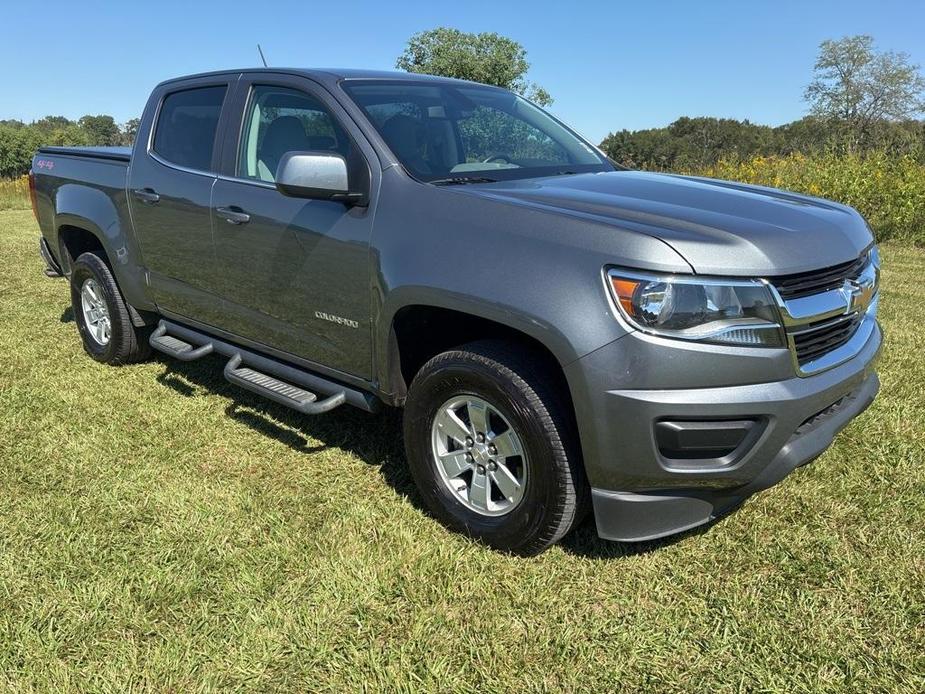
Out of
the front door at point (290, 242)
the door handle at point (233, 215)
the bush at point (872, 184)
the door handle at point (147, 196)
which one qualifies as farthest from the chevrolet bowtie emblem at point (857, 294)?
the bush at point (872, 184)

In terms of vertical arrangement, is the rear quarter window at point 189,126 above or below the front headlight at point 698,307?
above

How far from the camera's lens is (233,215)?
11.4 feet

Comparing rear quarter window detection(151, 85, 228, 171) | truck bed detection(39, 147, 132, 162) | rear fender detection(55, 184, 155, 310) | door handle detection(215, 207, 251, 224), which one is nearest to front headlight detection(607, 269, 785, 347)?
door handle detection(215, 207, 251, 224)

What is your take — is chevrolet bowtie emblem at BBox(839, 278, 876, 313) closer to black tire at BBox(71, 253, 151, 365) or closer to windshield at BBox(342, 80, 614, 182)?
windshield at BBox(342, 80, 614, 182)

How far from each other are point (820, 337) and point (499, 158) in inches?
64.1

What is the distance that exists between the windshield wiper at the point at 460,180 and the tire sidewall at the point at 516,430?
0.75 metres

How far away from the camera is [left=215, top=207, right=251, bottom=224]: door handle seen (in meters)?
3.40

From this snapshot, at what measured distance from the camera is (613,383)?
7.22 ft

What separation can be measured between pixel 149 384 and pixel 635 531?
3505 mm

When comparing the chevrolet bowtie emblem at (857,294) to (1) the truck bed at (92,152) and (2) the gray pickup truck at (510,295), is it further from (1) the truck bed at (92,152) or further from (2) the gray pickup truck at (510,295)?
(1) the truck bed at (92,152)

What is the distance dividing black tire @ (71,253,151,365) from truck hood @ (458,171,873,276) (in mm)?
3087

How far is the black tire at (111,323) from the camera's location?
4.73 metres

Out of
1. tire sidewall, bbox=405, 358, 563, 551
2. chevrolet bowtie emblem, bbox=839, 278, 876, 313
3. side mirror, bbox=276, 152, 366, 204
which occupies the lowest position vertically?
tire sidewall, bbox=405, 358, 563, 551

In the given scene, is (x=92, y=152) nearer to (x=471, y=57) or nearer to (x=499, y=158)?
(x=499, y=158)
